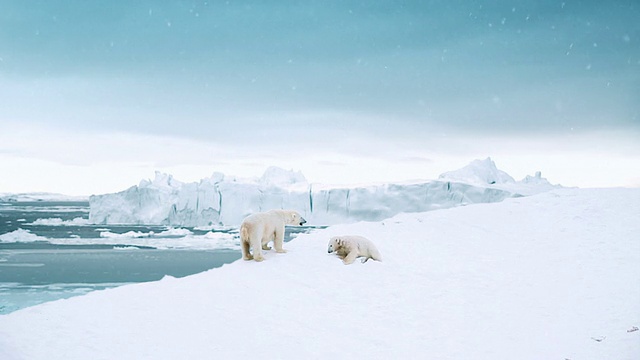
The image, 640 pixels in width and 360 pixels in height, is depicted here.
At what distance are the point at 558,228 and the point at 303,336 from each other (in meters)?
7.30

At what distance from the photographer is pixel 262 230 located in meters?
7.17

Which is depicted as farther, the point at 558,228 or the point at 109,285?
the point at 109,285

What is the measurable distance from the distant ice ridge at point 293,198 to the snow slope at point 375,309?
3128cm

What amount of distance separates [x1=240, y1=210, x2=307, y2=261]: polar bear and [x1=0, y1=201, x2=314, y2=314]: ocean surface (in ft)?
33.1

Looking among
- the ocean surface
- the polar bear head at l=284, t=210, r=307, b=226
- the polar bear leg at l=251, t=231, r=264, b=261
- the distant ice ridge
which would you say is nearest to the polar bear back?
the polar bear head at l=284, t=210, r=307, b=226

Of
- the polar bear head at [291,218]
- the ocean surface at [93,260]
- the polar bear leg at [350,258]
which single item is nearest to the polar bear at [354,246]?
the polar bear leg at [350,258]

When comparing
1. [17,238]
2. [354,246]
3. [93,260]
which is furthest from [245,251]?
[17,238]

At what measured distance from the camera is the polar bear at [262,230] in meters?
7.02

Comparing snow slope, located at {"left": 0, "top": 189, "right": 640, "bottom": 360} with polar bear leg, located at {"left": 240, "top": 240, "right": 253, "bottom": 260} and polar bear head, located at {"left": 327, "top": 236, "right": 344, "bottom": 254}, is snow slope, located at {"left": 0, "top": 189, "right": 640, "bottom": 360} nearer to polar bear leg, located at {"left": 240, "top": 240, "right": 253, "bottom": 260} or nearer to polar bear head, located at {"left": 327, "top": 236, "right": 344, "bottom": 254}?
polar bear head, located at {"left": 327, "top": 236, "right": 344, "bottom": 254}

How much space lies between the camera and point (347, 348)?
506 cm

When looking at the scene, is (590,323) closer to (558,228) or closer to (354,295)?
(354,295)

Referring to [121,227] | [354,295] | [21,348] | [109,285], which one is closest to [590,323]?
[354,295]

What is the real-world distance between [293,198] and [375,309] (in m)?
37.0

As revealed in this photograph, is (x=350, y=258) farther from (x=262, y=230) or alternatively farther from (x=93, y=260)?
(x=93, y=260)
